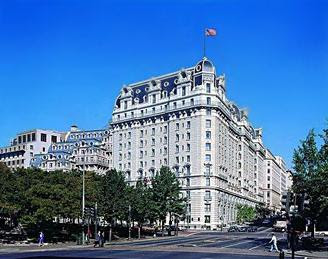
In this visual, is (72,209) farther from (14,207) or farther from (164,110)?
(164,110)

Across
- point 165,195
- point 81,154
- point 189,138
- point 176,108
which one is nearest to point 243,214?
point 189,138

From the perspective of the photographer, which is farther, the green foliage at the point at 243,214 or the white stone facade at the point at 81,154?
the white stone facade at the point at 81,154

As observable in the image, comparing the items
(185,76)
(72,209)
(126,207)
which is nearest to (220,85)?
(185,76)

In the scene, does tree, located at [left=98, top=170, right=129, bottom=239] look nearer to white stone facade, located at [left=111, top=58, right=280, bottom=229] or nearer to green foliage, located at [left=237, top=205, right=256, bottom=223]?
white stone facade, located at [left=111, top=58, right=280, bottom=229]

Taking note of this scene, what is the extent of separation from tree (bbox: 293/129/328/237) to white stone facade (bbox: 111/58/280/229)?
7987cm

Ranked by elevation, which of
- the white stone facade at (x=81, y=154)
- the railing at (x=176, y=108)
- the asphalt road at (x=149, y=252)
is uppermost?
the railing at (x=176, y=108)

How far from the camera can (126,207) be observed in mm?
75188

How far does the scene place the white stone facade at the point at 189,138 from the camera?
5374 inches

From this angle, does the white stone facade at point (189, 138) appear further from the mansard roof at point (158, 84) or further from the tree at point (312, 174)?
the tree at point (312, 174)

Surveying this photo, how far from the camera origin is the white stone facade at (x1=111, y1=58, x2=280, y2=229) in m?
136

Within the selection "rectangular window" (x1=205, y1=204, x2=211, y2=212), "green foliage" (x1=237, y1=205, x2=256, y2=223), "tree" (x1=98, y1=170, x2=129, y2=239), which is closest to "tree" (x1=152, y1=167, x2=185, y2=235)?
"tree" (x1=98, y1=170, x2=129, y2=239)

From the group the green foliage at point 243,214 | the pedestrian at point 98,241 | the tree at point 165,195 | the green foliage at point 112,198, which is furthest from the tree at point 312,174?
the green foliage at point 243,214

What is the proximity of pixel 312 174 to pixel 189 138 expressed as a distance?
86.6 meters

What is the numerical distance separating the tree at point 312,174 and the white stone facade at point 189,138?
Result: 79.9 meters
